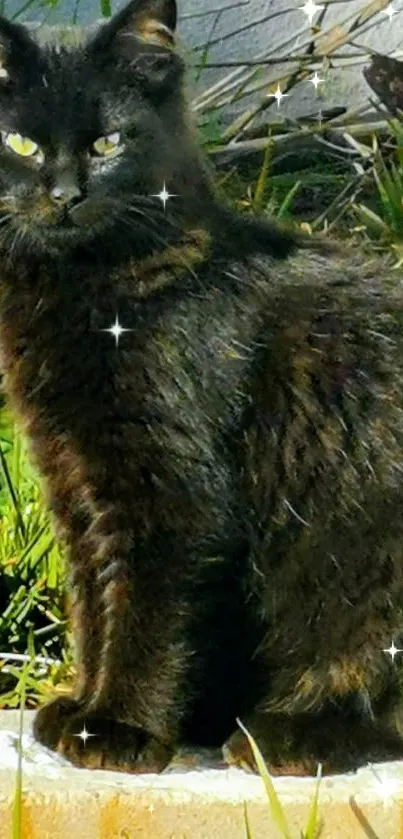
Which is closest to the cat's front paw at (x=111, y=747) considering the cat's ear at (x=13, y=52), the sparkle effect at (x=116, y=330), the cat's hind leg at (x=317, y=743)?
the cat's hind leg at (x=317, y=743)

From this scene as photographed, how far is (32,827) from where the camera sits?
1.93 metres

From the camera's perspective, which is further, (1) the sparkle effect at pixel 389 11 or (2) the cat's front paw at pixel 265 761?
(1) the sparkle effect at pixel 389 11

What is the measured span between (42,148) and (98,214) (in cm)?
11

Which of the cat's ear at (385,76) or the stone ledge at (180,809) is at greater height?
the cat's ear at (385,76)

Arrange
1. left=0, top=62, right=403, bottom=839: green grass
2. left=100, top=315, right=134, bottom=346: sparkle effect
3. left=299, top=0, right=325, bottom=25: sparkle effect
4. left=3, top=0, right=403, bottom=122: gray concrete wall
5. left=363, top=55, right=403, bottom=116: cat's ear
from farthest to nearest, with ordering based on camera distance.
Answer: left=3, top=0, right=403, bottom=122: gray concrete wall → left=299, top=0, right=325, bottom=25: sparkle effect → left=363, top=55, right=403, bottom=116: cat's ear → left=0, top=62, right=403, bottom=839: green grass → left=100, top=315, right=134, bottom=346: sparkle effect

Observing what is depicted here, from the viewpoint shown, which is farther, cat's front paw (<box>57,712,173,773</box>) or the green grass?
the green grass

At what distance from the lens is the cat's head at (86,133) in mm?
1948

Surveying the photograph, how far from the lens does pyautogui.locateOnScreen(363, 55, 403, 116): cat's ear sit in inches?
132

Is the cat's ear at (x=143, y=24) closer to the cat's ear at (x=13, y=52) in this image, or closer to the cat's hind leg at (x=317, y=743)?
the cat's ear at (x=13, y=52)

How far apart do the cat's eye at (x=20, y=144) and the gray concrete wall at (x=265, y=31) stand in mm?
2032

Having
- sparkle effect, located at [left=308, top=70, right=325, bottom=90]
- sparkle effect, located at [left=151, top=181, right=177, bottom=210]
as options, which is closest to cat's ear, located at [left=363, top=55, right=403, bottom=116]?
sparkle effect, located at [left=308, top=70, right=325, bottom=90]

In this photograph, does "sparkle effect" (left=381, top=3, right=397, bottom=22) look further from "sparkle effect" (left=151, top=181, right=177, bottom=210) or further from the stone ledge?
the stone ledge

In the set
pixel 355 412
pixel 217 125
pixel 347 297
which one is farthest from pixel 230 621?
pixel 217 125

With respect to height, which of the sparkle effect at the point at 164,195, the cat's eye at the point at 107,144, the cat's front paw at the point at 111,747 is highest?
the cat's eye at the point at 107,144
